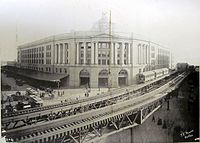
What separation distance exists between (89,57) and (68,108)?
333 millimetres

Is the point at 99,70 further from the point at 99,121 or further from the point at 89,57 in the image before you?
the point at 99,121

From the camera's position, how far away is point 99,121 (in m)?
1.92

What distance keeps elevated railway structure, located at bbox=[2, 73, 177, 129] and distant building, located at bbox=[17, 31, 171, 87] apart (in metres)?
0.06

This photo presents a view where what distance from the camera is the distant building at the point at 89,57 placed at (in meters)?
1.84

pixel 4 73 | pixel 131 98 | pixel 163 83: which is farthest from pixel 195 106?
pixel 4 73

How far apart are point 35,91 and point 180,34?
104cm

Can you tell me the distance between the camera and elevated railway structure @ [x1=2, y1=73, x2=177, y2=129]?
69.5 inches

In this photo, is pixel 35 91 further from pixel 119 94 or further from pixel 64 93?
pixel 119 94

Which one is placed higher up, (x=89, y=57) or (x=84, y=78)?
(x=89, y=57)

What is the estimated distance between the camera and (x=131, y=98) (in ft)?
6.50
